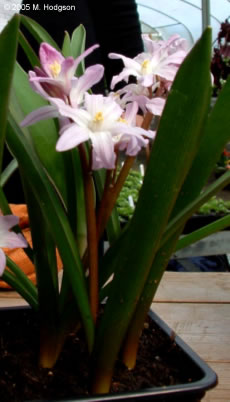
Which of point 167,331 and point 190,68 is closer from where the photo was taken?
point 190,68

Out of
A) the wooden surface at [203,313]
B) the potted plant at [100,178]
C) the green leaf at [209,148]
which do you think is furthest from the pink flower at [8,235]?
the wooden surface at [203,313]

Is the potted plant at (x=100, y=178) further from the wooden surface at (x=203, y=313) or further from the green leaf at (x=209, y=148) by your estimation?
the wooden surface at (x=203, y=313)

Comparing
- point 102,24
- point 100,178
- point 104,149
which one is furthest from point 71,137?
point 102,24

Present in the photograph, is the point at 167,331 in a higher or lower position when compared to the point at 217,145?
lower

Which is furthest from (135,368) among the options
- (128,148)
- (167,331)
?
(128,148)

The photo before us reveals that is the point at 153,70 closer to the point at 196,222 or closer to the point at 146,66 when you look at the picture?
the point at 146,66

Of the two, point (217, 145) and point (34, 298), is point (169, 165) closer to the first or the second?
point (217, 145)
